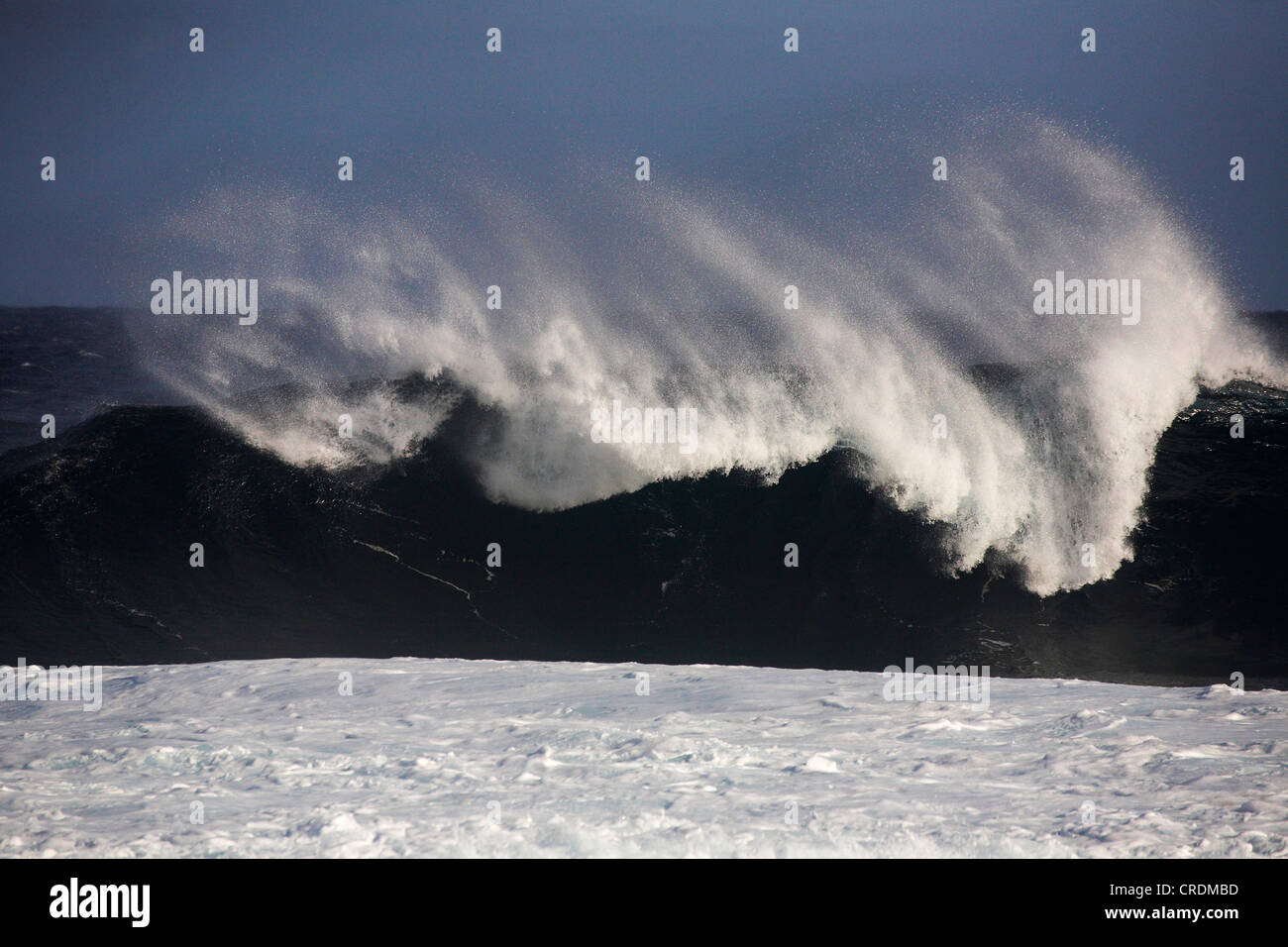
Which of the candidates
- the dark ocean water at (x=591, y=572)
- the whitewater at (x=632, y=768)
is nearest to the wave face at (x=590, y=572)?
the dark ocean water at (x=591, y=572)

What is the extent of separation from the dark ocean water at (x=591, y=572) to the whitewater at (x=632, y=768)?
2.40 m

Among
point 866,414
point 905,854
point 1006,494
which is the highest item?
point 866,414

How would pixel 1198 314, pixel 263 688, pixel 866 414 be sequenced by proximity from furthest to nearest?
pixel 1198 314 → pixel 866 414 → pixel 263 688

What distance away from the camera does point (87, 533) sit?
1173 cm

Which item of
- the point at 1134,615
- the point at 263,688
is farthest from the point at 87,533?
the point at 1134,615

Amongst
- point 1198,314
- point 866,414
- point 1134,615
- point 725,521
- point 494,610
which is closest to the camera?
point 1134,615

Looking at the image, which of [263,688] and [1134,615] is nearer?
[263,688]

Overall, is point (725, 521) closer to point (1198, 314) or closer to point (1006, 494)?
point (1006, 494)

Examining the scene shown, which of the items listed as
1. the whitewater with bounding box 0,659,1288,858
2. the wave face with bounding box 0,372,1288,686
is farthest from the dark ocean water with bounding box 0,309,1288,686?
the whitewater with bounding box 0,659,1288,858

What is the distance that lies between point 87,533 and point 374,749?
316 inches

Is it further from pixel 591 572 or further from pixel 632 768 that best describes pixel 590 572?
pixel 632 768

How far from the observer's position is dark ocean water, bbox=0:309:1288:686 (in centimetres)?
941

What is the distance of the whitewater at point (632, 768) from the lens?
4562 millimetres

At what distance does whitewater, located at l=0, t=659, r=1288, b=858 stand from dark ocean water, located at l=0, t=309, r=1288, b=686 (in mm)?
2400
